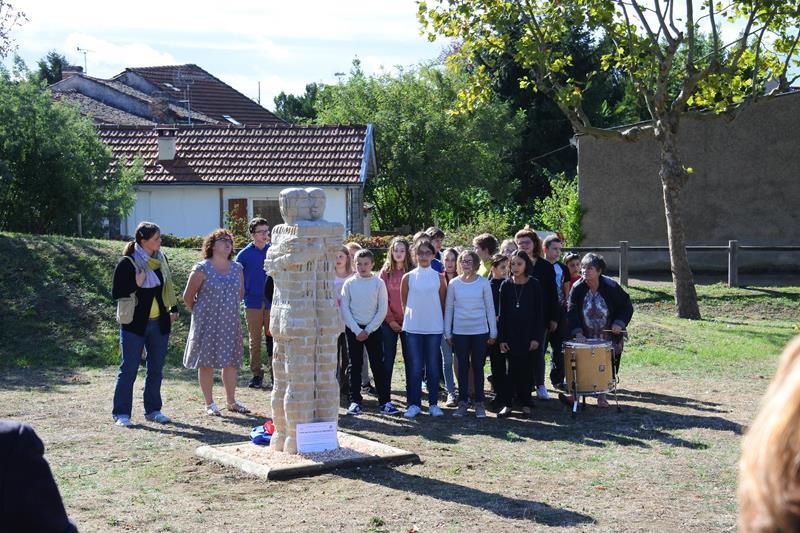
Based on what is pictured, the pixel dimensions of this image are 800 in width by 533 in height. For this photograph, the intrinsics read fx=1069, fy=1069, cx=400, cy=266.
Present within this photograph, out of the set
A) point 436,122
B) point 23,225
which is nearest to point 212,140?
point 436,122

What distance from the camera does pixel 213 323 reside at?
37.4 ft

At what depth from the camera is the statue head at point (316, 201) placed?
30.3ft

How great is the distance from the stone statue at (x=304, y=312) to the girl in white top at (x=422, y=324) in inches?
86.4

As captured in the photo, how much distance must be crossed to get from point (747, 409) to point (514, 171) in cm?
3134

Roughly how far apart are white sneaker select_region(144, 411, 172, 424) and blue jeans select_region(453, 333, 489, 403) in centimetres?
312

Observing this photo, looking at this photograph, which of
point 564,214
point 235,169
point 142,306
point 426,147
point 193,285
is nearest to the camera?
point 142,306

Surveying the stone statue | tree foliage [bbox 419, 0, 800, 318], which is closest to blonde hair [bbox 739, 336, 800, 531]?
the stone statue

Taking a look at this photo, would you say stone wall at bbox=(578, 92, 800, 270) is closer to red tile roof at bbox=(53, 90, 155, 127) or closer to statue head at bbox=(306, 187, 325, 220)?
statue head at bbox=(306, 187, 325, 220)

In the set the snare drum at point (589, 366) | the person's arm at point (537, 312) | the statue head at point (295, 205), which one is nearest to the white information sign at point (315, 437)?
the statue head at point (295, 205)

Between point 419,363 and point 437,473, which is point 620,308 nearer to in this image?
point 419,363

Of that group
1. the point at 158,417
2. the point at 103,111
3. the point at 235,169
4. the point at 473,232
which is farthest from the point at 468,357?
the point at 103,111

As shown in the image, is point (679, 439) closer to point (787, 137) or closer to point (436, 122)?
point (787, 137)

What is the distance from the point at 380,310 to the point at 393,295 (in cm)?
70

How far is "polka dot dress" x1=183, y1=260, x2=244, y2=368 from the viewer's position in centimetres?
1138
